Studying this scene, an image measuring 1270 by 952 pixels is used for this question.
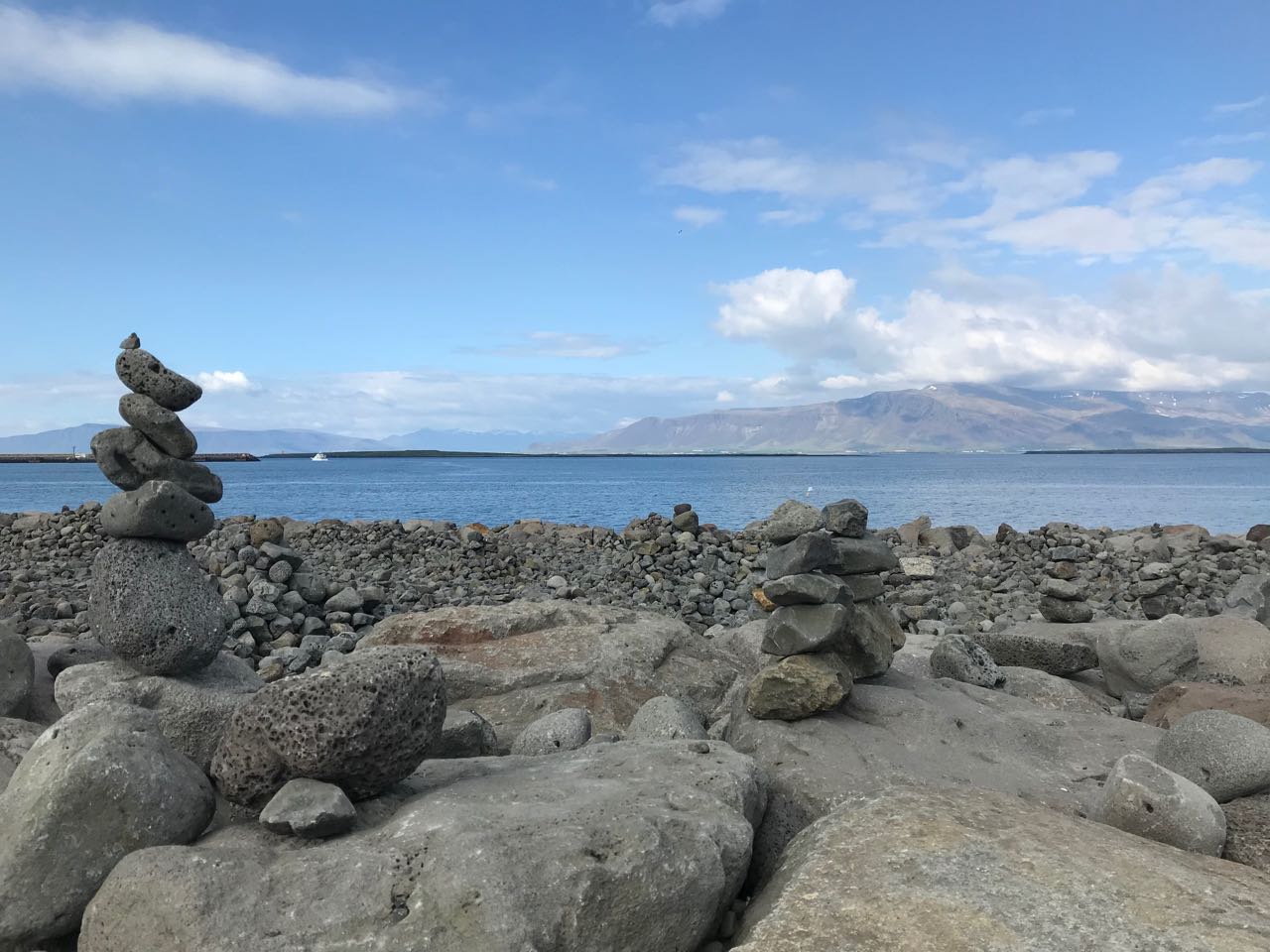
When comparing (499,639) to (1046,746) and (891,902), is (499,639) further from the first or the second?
(891,902)

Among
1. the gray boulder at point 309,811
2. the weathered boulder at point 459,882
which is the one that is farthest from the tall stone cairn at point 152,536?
the gray boulder at point 309,811

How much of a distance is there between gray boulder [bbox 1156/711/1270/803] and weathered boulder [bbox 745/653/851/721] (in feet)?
8.20

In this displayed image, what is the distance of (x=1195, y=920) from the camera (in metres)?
4.17

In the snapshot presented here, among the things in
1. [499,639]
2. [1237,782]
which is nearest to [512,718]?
[499,639]

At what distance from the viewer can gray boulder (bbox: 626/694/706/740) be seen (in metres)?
7.63

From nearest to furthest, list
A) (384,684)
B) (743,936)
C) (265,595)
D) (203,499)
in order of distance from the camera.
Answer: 1. (743,936)
2. (384,684)
3. (203,499)
4. (265,595)

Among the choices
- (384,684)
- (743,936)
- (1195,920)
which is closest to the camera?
(1195,920)

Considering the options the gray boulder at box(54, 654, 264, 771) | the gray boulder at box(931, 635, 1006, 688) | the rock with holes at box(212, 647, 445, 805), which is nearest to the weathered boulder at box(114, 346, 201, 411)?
the gray boulder at box(54, 654, 264, 771)

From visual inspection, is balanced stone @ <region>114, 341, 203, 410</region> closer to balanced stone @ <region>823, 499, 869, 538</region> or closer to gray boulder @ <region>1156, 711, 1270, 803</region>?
balanced stone @ <region>823, 499, 869, 538</region>

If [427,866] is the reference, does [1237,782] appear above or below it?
below

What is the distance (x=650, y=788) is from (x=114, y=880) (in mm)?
2703

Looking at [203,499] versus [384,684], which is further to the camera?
[203,499]

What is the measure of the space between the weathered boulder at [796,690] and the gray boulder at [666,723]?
0.53 m

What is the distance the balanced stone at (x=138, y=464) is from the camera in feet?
23.3
